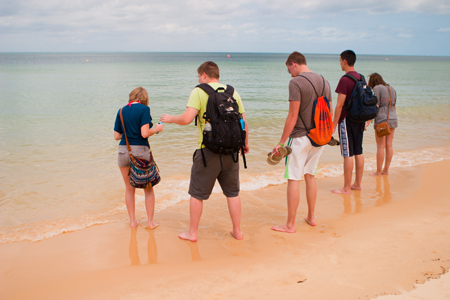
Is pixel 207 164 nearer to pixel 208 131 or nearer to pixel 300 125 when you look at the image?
pixel 208 131

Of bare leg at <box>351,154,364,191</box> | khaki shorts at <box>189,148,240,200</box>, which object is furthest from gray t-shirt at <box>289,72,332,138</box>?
bare leg at <box>351,154,364,191</box>

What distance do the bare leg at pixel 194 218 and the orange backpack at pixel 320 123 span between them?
4.95 feet

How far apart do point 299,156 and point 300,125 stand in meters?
0.37

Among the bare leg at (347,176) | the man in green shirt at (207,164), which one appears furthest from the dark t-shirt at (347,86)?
the man in green shirt at (207,164)

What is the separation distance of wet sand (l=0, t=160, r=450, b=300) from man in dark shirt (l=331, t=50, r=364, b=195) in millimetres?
594

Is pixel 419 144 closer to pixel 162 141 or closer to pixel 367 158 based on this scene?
pixel 367 158

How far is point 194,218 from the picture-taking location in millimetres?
3818

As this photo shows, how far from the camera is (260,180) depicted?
21.4 feet

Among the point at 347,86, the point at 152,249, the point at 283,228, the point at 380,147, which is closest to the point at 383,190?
the point at 380,147

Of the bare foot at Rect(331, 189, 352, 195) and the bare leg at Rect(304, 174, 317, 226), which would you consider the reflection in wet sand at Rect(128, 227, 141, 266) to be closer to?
the bare leg at Rect(304, 174, 317, 226)

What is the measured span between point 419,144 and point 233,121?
8289 mm

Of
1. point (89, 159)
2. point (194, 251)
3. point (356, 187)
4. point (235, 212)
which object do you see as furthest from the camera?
point (89, 159)

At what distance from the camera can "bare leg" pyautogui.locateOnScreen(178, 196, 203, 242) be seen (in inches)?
147

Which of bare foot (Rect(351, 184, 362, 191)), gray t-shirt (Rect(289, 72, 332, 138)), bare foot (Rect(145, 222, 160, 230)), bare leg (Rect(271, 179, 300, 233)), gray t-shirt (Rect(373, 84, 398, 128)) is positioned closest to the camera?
gray t-shirt (Rect(289, 72, 332, 138))
